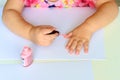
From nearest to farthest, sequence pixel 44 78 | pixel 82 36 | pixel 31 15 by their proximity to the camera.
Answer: pixel 44 78 < pixel 82 36 < pixel 31 15

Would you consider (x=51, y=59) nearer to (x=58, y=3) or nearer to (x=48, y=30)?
(x=48, y=30)

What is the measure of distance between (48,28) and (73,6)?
0.73 ft

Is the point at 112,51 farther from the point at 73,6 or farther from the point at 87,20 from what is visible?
the point at 73,6

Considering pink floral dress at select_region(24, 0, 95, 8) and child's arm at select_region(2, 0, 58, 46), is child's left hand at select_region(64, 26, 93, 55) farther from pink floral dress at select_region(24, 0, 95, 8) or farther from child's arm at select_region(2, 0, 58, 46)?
pink floral dress at select_region(24, 0, 95, 8)

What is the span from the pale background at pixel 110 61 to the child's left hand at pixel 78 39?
6cm

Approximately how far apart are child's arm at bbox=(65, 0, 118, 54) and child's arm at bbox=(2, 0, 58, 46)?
6 centimetres

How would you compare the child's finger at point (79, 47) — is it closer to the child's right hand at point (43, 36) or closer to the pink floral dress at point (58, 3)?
the child's right hand at point (43, 36)

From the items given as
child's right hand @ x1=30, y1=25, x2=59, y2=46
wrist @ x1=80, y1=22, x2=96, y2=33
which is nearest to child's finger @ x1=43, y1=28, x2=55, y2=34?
child's right hand @ x1=30, y1=25, x2=59, y2=46

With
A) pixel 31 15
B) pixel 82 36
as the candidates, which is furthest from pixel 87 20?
pixel 31 15

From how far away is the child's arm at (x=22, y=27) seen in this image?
935mm

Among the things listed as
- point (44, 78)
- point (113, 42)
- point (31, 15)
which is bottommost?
point (44, 78)

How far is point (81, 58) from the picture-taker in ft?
2.93

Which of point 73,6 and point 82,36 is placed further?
point 73,6

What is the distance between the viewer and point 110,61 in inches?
34.9
